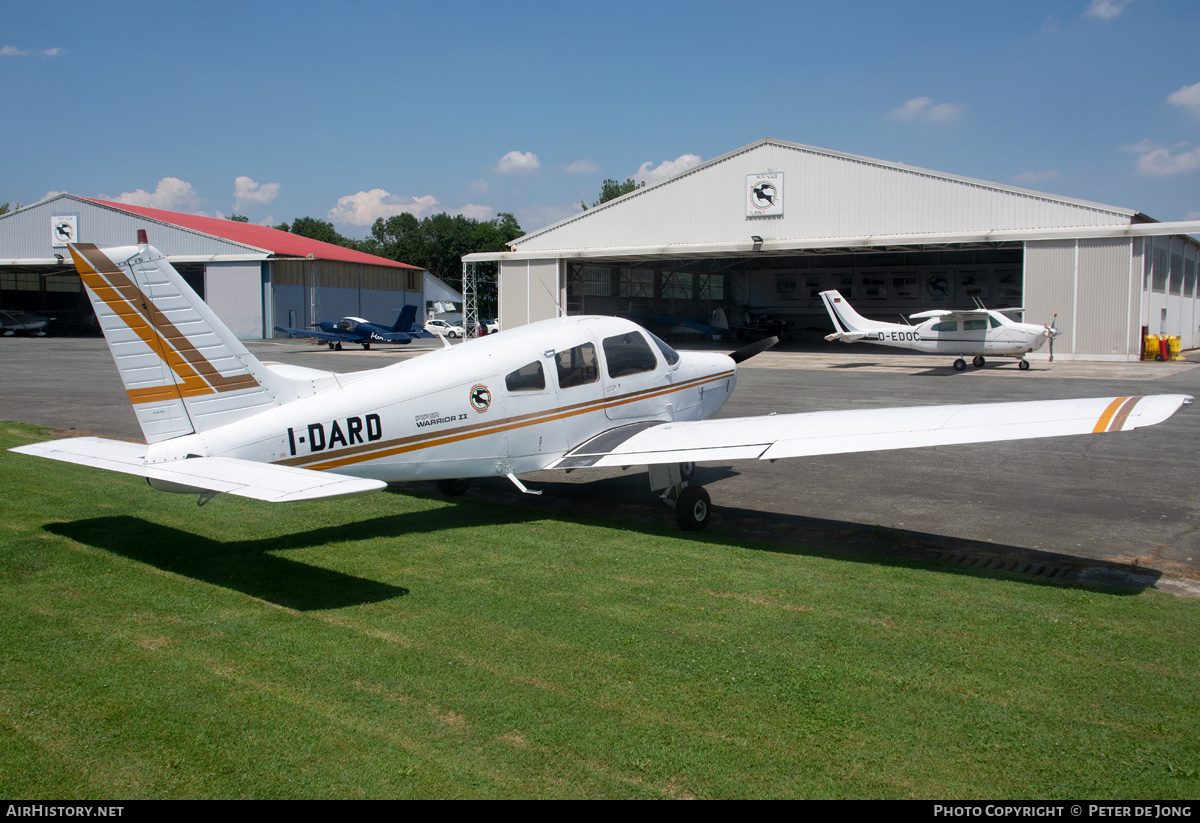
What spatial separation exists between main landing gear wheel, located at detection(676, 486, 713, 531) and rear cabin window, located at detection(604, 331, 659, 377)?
163 cm

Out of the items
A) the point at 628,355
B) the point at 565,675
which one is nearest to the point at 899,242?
the point at 628,355

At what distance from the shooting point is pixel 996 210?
32656mm

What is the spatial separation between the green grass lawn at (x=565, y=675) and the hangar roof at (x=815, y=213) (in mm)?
29915

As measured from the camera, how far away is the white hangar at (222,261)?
53781mm

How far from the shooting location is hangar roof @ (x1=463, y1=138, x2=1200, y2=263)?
31.8 meters

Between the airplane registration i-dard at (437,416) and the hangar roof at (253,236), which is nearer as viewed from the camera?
the airplane registration i-dard at (437,416)

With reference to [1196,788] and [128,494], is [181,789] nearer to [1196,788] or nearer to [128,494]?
[1196,788]

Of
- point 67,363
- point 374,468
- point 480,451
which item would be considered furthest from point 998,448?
point 67,363

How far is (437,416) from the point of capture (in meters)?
7.61

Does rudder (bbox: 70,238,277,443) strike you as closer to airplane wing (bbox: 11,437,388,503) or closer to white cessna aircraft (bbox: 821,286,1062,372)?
airplane wing (bbox: 11,437,388,503)

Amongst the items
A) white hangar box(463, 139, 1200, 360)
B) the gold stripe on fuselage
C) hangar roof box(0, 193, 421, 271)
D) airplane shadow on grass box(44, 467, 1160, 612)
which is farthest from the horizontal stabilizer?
hangar roof box(0, 193, 421, 271)

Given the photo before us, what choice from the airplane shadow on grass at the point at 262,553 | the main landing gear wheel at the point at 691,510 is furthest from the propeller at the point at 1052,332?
the airplane shadow on grass at the point at 262,553

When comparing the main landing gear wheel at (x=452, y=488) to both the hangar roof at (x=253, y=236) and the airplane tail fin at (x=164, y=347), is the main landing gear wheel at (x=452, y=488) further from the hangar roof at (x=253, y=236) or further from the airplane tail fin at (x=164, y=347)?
the hangar roof at (x=253, y=236)

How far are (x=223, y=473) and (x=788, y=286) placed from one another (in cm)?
5454
